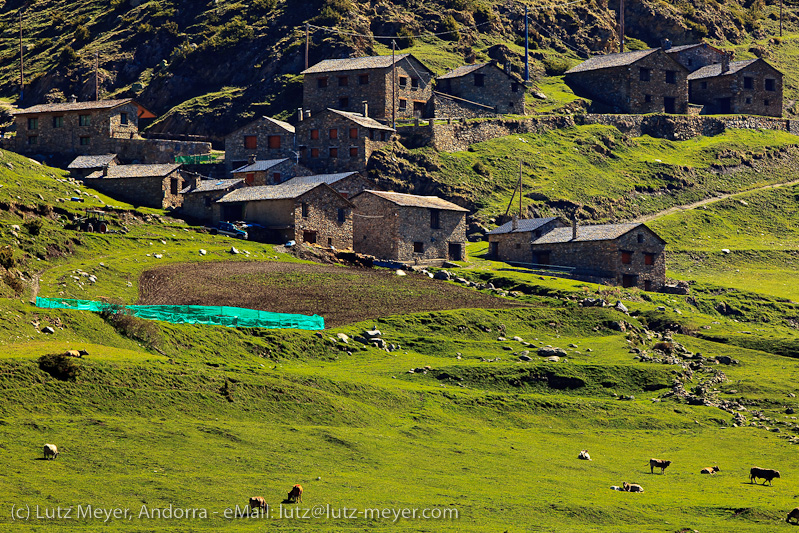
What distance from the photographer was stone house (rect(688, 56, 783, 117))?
154 m

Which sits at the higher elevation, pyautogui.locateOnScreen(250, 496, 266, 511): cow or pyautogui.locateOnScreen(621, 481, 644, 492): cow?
pyautogui.locateOnScreen(250, 496, 266, 511): cow

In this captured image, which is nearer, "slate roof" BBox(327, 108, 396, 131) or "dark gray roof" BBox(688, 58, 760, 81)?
"slate roof" BBox(327, 108, 396, 131)

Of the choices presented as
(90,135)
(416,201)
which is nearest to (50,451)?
(416,201)

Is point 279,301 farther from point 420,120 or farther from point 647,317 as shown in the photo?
point 420,120

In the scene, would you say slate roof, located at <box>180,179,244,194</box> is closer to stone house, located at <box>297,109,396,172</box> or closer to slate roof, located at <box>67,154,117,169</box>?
slate roof, located at <box>67,154,117,169</box>

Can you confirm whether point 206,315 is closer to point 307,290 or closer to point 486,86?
point 307,290

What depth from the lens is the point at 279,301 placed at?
7362cm

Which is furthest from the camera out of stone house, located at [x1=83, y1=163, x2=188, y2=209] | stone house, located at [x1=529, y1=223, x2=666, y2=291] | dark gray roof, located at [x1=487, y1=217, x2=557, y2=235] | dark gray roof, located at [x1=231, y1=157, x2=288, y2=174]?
dark gray roof, located at [x1=231, y1=157, x2=288, y2=174]

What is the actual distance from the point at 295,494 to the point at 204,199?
71.5 metres

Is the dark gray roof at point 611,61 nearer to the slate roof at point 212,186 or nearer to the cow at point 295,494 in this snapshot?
the slate roof at point 212,186

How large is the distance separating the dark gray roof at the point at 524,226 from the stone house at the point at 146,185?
3194cm

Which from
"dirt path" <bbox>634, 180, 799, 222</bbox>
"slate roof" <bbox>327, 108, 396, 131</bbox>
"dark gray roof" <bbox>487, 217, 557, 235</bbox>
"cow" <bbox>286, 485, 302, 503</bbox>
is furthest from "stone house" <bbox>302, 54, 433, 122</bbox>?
"cow" <bbox>286, 485, 302, 503</bbox>

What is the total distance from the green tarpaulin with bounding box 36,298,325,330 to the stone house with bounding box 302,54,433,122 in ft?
204

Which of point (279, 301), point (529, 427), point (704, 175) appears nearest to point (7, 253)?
point (279, 301)
